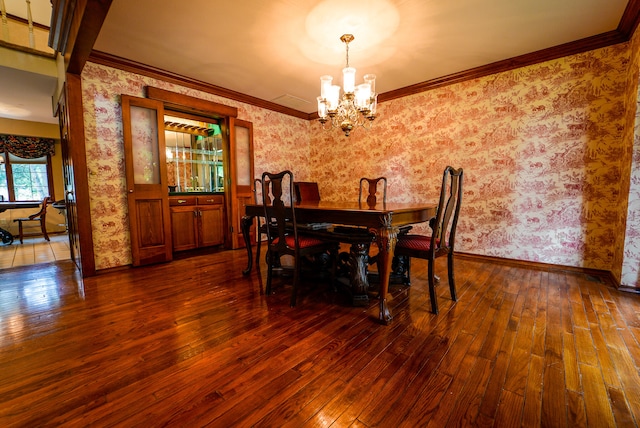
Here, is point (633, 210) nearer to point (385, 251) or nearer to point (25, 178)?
point (385, 251)

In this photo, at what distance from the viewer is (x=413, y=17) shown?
2.22 m

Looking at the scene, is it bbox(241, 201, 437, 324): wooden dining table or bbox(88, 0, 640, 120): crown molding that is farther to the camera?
bbox(88, 0, 640, 120): crown molding

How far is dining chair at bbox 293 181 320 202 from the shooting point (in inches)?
150

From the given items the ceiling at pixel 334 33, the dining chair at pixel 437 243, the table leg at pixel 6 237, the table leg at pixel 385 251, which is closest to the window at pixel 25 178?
the table leg at pixel 6 237

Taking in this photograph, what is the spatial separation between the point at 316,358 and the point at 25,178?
832 cm

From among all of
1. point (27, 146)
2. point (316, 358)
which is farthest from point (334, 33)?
point (27, 146)

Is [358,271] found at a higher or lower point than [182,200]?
lower

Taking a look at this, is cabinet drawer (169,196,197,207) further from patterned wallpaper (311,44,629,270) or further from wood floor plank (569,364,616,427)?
wood floor plank (569,364,616,427)

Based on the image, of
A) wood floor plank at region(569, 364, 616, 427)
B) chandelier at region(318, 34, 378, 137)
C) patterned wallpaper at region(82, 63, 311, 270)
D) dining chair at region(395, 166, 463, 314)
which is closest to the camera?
wood floor plank at region(569, 364, 616, 427)

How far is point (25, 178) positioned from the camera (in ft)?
19.4

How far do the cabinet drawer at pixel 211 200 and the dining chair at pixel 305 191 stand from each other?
48.0 inches

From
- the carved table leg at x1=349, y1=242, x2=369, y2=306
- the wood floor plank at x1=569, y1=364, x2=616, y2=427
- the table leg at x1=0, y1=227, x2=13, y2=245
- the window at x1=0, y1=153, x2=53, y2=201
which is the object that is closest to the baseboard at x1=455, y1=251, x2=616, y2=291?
the wood floor plank at x1=569, y1=364, x2=616, y2=427

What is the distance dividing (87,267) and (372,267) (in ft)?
10.2

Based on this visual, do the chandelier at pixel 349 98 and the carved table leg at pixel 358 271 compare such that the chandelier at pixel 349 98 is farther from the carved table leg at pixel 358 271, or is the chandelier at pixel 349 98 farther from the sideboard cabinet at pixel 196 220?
the sideboard cabinet at pixel 196 220
